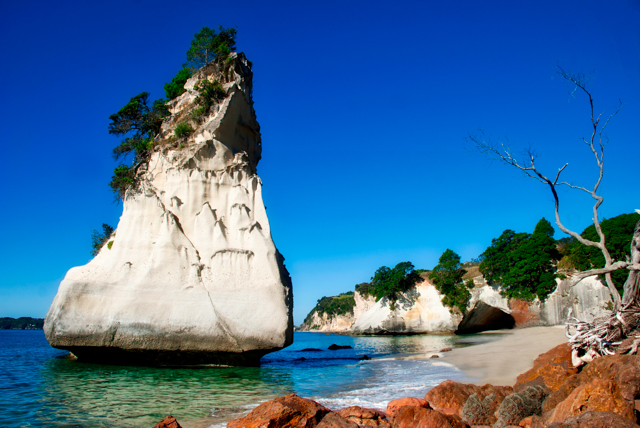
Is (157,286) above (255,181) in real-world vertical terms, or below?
below

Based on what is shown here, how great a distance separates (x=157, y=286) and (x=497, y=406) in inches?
499

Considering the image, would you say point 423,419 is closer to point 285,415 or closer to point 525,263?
point 285,415

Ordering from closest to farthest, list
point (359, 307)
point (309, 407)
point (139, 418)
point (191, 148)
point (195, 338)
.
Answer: point (309, 407), point (139, 418), point (195, 338), point (191, 148), point (359, 307)

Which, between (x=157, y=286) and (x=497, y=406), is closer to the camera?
(x=497, y=406)

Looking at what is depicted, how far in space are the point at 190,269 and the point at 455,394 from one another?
11464mm

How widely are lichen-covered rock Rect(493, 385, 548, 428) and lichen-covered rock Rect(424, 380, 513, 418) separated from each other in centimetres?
75

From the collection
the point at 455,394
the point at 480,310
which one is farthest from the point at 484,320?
the point at 455,394

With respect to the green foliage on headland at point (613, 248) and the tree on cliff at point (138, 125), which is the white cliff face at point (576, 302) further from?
the tree on cliff at point (138, 125)

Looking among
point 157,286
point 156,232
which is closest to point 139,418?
point 157,286

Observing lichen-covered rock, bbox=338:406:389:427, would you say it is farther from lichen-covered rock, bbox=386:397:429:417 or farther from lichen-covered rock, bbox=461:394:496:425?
lichen-covered rock, bbox=461:394:496:425

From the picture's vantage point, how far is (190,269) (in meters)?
15.8

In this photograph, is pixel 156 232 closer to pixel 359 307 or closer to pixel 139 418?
pixel 139 418

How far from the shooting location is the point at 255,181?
19078mm

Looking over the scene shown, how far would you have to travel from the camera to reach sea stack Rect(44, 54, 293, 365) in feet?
46.5
